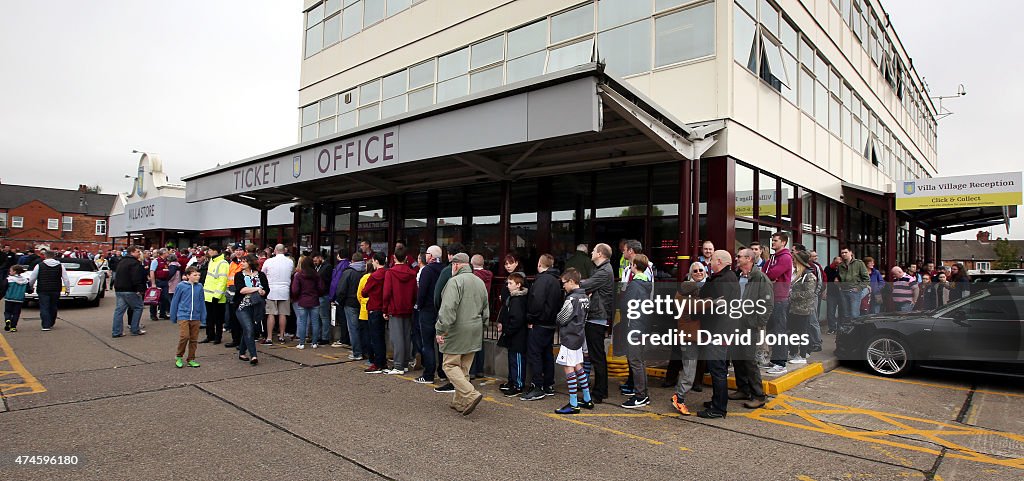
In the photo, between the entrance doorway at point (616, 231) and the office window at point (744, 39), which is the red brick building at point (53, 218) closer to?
the entrance doorway at point (616, 231)

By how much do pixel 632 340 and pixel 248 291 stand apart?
6.07 meters

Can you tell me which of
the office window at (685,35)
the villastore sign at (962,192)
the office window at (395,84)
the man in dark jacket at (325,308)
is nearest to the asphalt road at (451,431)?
the man in dark jacket at (325,308)

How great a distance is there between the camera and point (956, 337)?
7441 mm

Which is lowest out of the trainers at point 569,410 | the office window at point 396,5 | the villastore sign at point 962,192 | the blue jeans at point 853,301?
the trainers at point 569,410

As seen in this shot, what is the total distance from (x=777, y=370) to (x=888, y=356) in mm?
1902

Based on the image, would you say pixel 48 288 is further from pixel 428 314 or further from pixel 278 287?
pixel 428 314

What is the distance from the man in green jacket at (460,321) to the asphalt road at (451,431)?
54 cm

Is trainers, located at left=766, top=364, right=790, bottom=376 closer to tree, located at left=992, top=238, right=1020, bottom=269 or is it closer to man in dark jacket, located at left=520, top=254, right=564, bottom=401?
man in dark jacket, located at left=520, top=254, right=564, bottom=401

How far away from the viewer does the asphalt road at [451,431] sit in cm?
437

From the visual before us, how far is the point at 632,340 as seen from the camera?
643 cm

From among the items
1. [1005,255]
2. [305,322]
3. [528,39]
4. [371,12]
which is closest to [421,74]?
[371,12]

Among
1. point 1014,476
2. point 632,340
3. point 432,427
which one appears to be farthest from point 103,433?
point 1014,476

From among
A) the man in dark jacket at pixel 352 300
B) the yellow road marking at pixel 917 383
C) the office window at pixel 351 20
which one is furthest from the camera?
the office window at pixel 351 20

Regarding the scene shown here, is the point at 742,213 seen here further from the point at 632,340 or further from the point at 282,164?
the point at 282,164
